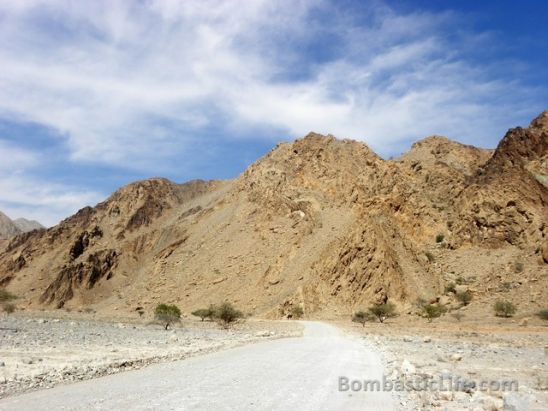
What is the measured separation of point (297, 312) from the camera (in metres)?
57.3

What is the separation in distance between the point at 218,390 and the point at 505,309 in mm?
39700

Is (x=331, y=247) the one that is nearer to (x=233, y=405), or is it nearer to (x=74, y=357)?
(x=74, y=357)

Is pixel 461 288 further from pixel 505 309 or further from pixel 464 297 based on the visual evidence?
pixel 505 309

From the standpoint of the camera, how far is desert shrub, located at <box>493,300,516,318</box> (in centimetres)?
4212

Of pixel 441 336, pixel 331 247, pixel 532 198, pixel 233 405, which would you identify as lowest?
pixel 441 336

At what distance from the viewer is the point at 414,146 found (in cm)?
10275

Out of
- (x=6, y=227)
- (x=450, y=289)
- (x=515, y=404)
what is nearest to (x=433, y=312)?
(x=450, y=289)

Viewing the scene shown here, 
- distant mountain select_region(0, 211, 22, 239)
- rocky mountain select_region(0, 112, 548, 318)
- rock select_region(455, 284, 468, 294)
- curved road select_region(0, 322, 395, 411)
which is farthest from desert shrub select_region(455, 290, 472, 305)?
distant mountain select_region(0, 211, 22, 239)

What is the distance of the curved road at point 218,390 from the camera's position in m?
8.09

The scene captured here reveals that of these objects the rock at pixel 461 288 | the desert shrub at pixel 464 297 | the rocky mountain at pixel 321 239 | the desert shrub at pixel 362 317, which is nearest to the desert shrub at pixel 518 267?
the rocky mountain at pixel 321 239

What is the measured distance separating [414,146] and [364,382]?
319ft

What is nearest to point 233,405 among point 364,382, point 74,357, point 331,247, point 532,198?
point 364,382

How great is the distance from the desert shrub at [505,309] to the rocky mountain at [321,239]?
2856mm

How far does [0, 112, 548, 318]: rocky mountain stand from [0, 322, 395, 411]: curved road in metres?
39.3
